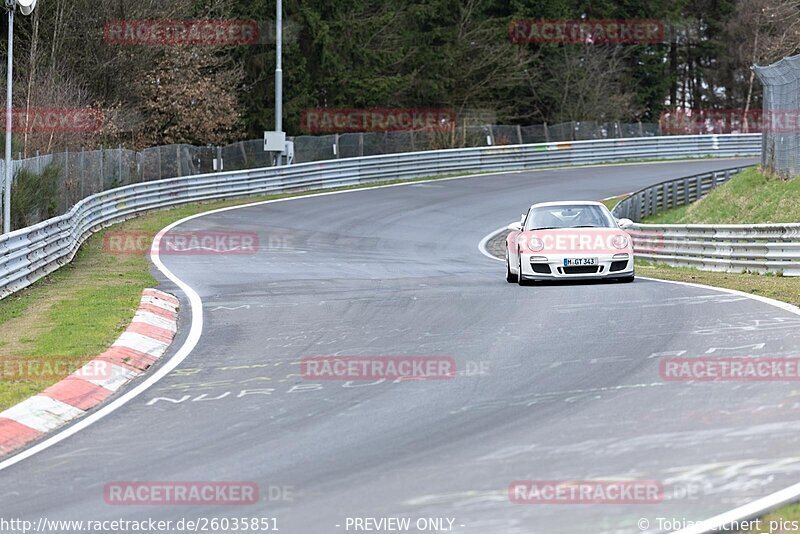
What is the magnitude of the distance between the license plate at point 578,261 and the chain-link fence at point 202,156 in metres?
10.0

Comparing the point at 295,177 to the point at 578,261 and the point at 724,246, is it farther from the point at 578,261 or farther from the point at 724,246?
the point at 578,261

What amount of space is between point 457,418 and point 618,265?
32.6 feet

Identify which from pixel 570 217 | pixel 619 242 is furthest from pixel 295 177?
pixel 619 242

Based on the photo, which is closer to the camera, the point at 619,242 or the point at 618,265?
the point at 618,265

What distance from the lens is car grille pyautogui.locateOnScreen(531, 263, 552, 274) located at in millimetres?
18391

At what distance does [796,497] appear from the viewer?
6.57 metres

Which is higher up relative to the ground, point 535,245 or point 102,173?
point 102,173

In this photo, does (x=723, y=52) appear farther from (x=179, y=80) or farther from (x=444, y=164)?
(x=179, y=80)

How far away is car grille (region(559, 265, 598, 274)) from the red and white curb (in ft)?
20.0

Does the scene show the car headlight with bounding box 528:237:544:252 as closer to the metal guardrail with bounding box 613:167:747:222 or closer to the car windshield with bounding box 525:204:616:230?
the car windshield with bounding box 525:204:616:230

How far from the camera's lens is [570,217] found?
19.6m

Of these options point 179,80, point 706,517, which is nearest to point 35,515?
point 706,517

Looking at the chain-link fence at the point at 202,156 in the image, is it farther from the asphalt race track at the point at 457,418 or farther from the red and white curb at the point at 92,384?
the asphalt race track at the point at 457,418

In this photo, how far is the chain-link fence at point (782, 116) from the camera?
27.5 meters
